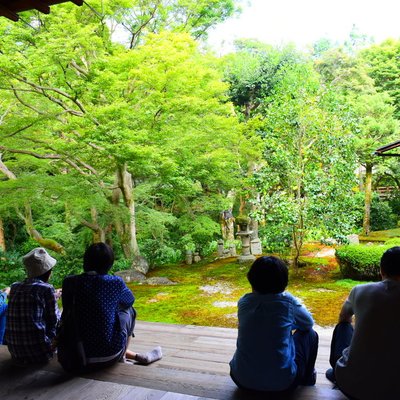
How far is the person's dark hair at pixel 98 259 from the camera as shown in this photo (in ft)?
7.79

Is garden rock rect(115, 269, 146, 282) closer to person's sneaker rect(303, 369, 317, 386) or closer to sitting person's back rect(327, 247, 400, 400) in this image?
person's sneaker rect(303, 369, 317, 386)

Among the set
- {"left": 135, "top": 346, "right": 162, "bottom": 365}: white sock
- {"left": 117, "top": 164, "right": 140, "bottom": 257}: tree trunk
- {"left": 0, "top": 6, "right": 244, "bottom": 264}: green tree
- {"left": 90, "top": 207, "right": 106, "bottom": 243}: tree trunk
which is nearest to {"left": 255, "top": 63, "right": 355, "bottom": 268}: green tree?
{"left": 0, "top": 6, "right": 244, "bottom": 264}: green tree

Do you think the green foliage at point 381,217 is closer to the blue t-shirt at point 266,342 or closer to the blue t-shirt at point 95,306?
the blue t-shirt at point 266,342

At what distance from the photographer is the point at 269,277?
1.93 meters

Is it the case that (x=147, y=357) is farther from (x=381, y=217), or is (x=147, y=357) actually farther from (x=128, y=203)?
(x=381, y=217)

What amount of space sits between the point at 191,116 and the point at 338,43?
16115mm

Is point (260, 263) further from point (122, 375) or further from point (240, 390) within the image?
point (122, 375)

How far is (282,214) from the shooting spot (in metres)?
7.32

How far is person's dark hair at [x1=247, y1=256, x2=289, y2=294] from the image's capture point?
6.34 ft

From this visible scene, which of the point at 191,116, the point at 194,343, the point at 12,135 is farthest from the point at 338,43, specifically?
the point at 194,343

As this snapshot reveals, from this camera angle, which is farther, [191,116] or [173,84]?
[191,116]

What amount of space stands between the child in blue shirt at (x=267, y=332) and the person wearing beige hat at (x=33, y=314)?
55.8 inches

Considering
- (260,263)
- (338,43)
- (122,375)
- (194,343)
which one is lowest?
(194,343)

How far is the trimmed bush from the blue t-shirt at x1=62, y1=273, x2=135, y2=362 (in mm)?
6091
